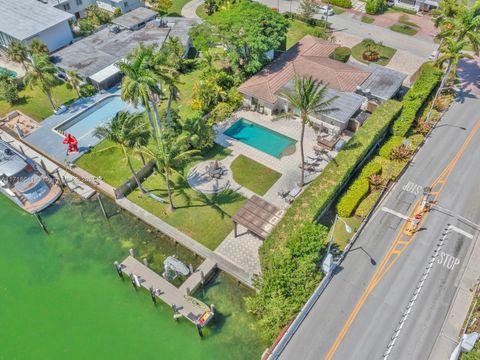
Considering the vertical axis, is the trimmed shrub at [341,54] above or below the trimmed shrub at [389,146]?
above

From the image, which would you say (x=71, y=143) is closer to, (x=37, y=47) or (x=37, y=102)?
(x=37, y=102)

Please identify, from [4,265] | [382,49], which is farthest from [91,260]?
[382,49]

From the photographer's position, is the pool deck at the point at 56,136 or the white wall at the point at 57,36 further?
the white wall at the point at 57,36

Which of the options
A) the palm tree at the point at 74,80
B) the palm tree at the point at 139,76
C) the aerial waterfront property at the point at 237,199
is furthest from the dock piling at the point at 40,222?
the palm tree at the point at 74,80

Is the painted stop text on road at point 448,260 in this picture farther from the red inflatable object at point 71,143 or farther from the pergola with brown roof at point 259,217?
the red inflatable object at point 71,143

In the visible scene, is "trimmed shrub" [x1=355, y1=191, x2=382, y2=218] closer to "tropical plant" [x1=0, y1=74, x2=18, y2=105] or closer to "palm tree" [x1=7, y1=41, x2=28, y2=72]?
"tropical plant" [x1=0, y1=74, x2=18, y2=105]

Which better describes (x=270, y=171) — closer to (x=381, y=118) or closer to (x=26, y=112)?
(x=381, y=118)

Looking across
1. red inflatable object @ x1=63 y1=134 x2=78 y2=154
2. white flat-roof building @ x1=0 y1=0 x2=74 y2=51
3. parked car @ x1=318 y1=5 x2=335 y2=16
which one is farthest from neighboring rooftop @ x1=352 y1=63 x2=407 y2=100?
white flat-roof building @ x1=0 y1=0 x2=74 y2=51
